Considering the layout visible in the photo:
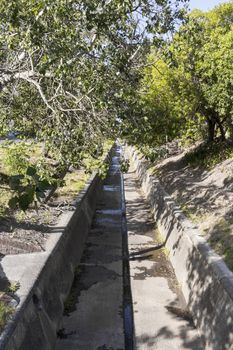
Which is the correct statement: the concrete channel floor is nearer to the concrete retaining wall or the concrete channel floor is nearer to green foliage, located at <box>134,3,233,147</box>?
the concrete retaining wall

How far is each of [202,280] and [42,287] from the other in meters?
3.32

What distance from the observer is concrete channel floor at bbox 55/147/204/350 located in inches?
322

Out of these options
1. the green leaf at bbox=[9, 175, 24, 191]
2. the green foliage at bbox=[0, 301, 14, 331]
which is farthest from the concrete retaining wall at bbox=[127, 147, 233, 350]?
the green leaf at bbox=[9, 175, 24, 191]

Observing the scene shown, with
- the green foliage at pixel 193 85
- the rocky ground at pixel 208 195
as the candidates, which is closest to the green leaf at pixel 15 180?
the rocky ground at pixel 208 195

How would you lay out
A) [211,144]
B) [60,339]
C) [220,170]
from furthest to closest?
1. [211,144]
2. [220,170]
3. [60,339]

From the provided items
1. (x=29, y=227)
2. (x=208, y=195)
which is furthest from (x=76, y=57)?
(x=208, y=195)

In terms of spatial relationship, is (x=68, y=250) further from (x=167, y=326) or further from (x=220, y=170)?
(x=220, y=170)

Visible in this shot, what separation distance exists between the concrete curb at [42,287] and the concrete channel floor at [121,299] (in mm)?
390

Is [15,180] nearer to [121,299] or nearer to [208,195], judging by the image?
[121,299]

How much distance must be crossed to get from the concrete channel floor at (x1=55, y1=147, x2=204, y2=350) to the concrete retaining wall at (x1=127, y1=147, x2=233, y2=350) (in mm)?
372

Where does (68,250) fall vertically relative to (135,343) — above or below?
above

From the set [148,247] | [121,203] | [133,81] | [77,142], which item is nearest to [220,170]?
[148,247]

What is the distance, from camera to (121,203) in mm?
21906

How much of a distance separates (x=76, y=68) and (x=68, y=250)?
501 cm
